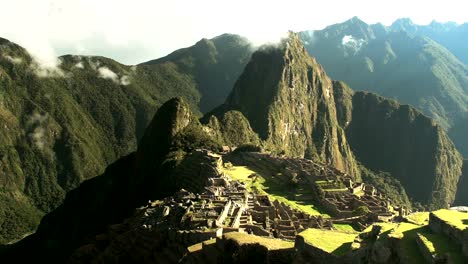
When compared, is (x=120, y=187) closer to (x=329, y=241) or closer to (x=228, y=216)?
(x=228, y=216)

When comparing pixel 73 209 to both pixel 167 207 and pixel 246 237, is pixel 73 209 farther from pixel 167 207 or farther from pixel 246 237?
pixel 246 237

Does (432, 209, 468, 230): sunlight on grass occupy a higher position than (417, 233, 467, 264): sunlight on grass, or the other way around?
(432, 209, 468, 230): sunlight on grass

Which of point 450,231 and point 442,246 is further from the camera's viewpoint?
point 450,231

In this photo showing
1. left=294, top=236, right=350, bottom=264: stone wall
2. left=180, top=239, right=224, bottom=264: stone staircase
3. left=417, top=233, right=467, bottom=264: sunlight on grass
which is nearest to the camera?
left=417, top=233, right=467, bottom=264: sunlight on grass

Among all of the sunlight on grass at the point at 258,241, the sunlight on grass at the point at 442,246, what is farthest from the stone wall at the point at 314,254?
the sunlight on grass at the point at 442,246

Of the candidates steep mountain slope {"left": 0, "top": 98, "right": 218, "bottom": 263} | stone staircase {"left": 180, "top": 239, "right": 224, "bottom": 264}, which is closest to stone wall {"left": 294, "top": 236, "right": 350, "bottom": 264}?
stone staircase {"left": 180, "top": 239, "right": 224, "bottom": 264}

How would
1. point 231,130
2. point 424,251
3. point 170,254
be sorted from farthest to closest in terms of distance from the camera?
1. point 231,130
2. point 170,254
3. point 424,251

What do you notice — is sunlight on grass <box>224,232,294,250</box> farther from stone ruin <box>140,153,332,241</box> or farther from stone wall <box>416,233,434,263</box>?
stone wall <box>416,233,434,263</box>

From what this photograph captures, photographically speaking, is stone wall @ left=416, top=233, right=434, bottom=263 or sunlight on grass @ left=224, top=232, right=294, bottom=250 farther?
sunlight on grass @ left=224, top=232, right=294, bottom=250

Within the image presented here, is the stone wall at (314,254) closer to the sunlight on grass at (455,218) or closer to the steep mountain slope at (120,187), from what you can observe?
the sunlight on grass at (455,218)

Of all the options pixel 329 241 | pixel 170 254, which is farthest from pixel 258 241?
pixel 170 254

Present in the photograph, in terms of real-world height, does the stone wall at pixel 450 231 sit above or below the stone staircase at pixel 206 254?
above
